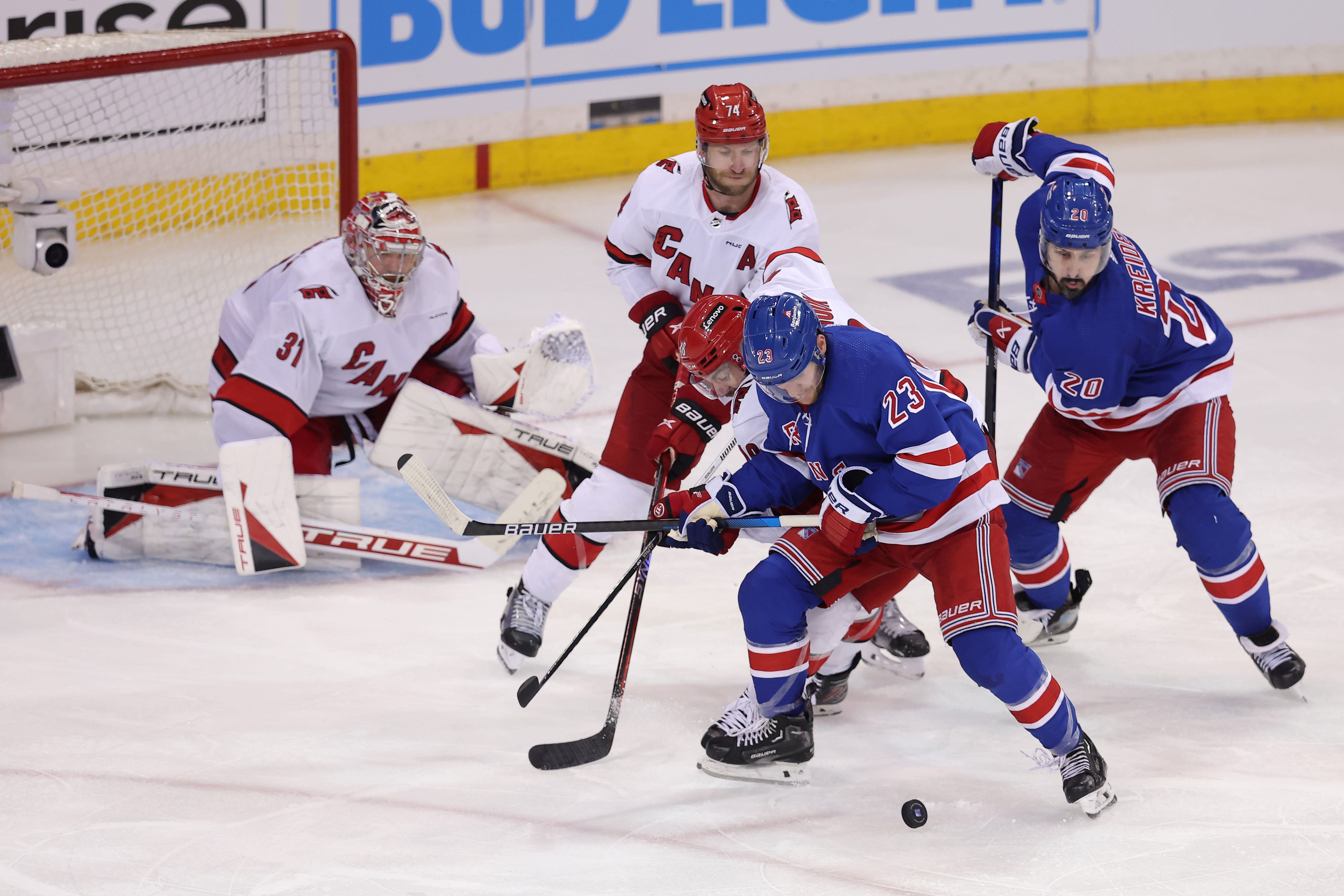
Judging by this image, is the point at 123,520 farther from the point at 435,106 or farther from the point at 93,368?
the point at 435,106

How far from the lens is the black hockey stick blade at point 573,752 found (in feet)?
9.68

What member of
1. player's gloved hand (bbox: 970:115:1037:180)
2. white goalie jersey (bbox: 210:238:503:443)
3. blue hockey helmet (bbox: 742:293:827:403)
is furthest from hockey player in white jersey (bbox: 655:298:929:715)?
white goalie jersey (bbox: 210:238:503:443)

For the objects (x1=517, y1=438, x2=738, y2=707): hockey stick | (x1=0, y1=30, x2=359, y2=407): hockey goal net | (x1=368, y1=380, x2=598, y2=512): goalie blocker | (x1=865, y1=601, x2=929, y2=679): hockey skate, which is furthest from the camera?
(x1=0, y1=30, x2=359, y2=407): hockey goal net

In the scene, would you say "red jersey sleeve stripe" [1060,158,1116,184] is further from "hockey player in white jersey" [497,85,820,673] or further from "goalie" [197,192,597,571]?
"goalie" [197,192,597,571]

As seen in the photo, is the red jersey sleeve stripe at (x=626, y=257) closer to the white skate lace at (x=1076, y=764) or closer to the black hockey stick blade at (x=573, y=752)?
the black hockey stick blade at (x=573, y=752)

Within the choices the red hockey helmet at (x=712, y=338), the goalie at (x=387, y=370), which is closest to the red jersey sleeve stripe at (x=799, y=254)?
the red hockey helmet at (x=712, y=338)

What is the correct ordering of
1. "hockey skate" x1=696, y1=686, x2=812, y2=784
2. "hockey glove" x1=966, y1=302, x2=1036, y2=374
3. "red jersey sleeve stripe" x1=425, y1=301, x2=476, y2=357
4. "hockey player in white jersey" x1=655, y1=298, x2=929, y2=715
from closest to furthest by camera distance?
"hockey player in white jersey" x1=655, y1=298, x2=929, y2=715, "hockey skate" x1=696, y1=686, x2=812, y2=784, "hockey glove" x1=966, y1=302, x2=1036, y2=374, "red jersey sleeve stripe" x1=425, y1=301, x2=476, y2=357

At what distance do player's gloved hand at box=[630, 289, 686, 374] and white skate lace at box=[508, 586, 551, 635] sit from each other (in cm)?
53

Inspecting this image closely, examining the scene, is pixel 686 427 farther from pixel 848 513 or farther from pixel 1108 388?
pixel 1108 388

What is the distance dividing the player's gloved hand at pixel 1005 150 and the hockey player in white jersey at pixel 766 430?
55cm

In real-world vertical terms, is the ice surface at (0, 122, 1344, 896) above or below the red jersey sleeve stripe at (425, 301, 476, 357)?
below

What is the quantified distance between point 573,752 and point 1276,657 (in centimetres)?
136

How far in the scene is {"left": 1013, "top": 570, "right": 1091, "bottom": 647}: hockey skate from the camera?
352 centimetres

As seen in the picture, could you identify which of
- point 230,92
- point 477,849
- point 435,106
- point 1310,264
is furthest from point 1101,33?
point 477,849
